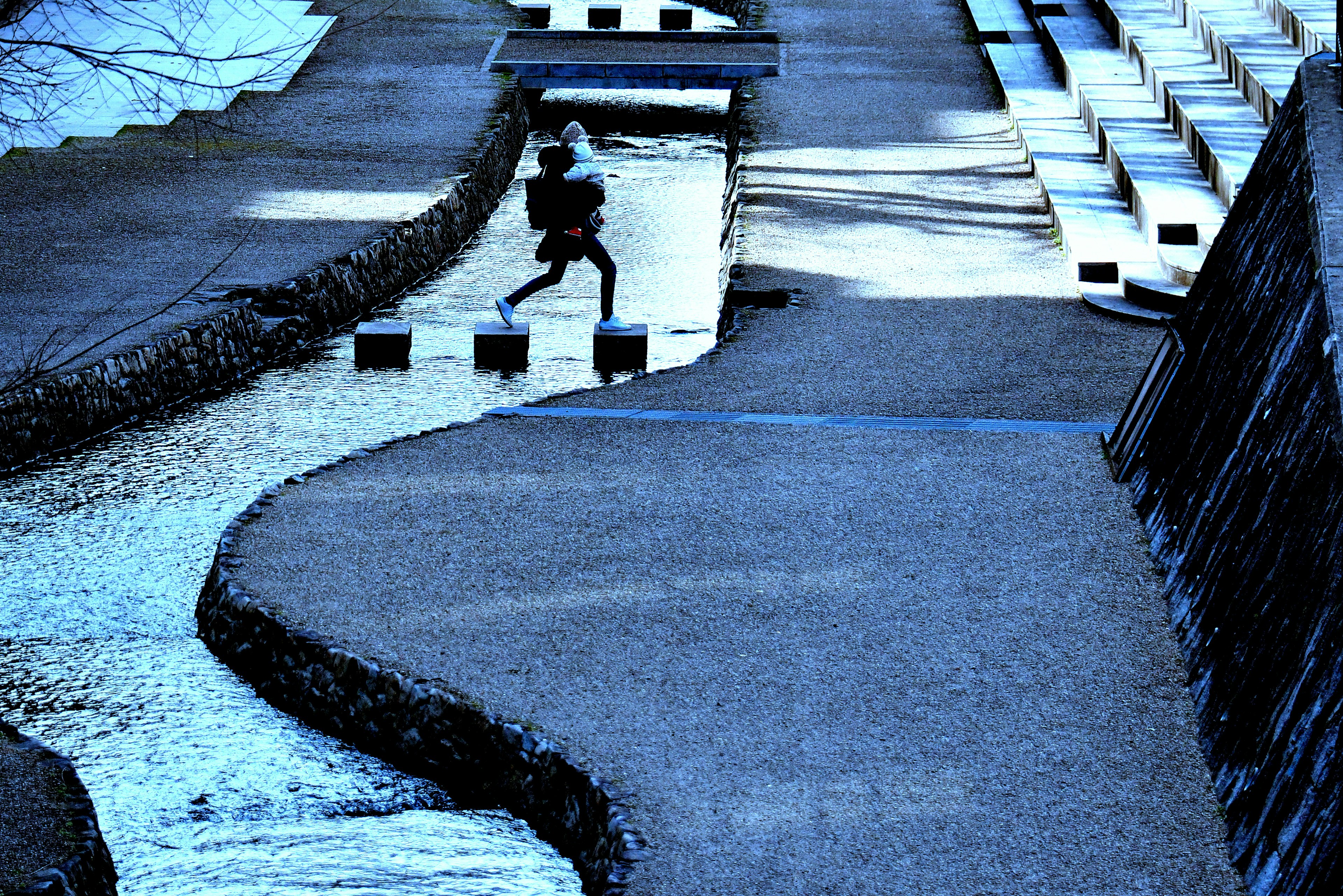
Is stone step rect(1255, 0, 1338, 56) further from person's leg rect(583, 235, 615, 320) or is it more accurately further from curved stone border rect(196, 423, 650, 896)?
curved stone border rect(196, 423, 650, 896)

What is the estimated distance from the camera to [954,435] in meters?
7.10

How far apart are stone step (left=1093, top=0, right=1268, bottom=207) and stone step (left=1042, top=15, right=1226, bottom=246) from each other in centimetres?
9

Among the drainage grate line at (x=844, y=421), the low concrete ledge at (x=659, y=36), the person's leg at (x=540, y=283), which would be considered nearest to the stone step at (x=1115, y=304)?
the drainage grate line at (x=844, y=421)

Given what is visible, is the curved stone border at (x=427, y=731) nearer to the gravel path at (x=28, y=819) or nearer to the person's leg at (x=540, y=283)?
the gravel path at (x=28, y=819)

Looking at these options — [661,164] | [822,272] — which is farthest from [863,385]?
[661,164]

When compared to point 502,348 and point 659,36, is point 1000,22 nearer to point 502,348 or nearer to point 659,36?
point 659,36

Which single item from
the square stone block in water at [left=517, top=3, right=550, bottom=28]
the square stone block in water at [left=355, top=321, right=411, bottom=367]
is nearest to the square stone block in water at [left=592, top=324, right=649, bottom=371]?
the square stone block in water at [left=355, top=321, right=411, bottom=367]

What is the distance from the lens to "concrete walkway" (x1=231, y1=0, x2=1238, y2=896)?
402 centimetres

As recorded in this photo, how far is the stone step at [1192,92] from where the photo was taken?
35.0ft

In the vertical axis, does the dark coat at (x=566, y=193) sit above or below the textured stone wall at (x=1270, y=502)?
below

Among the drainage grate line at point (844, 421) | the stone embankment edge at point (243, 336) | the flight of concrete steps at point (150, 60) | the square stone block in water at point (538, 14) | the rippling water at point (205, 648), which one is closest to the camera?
the rippling water at point (205, 648)

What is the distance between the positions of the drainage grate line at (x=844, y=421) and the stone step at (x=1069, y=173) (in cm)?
265

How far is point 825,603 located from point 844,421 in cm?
211

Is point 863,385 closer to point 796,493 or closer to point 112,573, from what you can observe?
point 796,493
